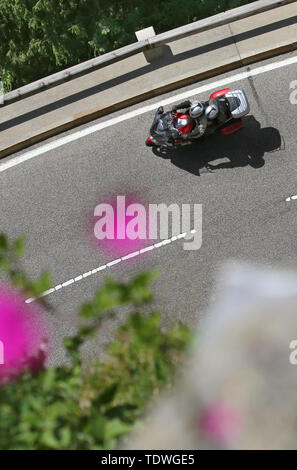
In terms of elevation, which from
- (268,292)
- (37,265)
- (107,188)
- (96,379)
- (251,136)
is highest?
(251,136)

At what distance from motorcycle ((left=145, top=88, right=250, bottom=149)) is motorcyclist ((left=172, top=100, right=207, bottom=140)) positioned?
7 centimetres

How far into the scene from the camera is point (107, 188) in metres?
11.8

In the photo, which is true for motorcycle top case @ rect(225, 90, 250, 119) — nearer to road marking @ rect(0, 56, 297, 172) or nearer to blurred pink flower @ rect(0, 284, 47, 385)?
road marking @ rect(0, 56, 297, 172)

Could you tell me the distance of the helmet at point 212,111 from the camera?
35.7ft

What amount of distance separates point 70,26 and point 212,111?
6.49 meters

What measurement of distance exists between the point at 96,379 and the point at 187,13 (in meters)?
13.0

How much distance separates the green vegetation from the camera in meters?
14.6

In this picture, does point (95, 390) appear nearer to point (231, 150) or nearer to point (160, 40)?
point (231, 150)

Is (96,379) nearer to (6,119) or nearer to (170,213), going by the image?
(170,213)

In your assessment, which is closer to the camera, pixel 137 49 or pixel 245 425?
pixel 245 425

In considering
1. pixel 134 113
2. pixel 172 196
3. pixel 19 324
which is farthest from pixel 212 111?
pixel 19 324

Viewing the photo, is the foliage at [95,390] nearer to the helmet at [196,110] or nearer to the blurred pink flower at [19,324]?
the blurred pink flower at [19,324]
